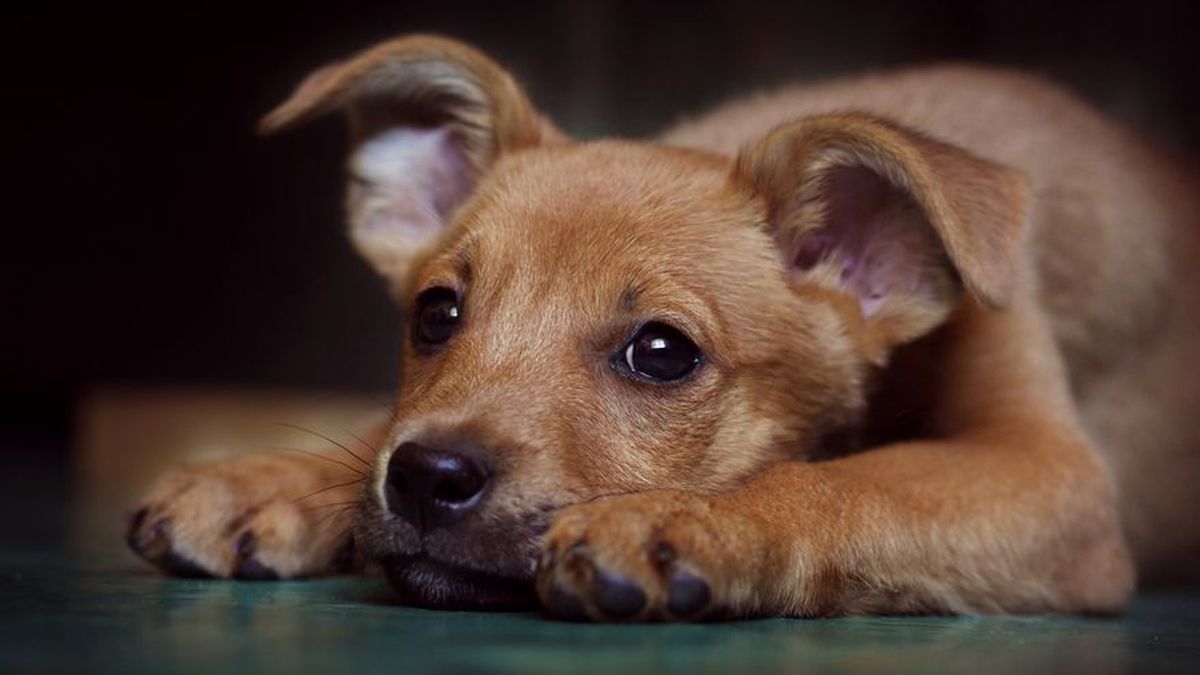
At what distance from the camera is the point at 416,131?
426cm

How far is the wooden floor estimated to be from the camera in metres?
2.15

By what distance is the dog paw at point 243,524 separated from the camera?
11.0 feet

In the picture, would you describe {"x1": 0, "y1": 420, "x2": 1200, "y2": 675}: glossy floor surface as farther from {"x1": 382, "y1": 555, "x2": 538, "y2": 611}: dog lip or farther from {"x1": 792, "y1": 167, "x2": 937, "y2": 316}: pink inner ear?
{"x1": 792, "y1": 167, "x2": 937, "y2": 316}: pink inner ear

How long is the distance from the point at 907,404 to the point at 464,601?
1.41m

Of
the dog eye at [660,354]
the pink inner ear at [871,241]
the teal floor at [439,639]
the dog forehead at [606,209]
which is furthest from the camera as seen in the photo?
the pink inner ear at [871,241]

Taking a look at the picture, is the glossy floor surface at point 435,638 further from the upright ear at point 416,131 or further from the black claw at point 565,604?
the upright ear at point 416,131

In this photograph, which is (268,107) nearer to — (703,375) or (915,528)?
(703,375)

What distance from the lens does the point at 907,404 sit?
379 cm

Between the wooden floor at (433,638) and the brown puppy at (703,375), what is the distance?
11 cm

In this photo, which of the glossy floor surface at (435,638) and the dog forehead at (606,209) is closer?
the glossy floor surface at (435,638)

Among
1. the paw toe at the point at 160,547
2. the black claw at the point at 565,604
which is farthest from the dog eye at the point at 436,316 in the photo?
the black claw at the point at 565,604

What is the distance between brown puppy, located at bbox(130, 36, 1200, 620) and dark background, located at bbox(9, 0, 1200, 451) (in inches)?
110

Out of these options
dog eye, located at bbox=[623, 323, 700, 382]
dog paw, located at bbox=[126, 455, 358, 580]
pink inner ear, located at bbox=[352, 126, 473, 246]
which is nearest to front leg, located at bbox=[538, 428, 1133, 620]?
dog eye, located at bbox=[623, 323, 700, 382]

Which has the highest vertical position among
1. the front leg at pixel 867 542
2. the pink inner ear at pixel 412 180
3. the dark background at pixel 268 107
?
the dark background at pixel 268 107
